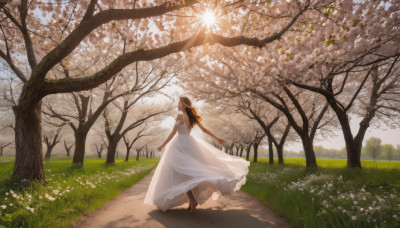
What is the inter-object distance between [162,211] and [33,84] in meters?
Result: 4.55

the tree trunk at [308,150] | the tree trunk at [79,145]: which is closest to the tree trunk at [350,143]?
the tree trunk at [308,150]

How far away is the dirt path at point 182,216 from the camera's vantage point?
4566 mm

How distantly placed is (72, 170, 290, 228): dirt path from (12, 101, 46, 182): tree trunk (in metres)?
2.23

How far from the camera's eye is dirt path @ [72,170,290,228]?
4.57 m

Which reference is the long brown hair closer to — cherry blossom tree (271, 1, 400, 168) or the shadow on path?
the shadow on path

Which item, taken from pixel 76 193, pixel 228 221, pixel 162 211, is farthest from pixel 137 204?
pixel 228 221

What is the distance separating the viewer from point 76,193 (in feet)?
18.3

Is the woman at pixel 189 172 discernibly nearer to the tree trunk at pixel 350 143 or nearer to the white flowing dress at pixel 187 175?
the white flowing dress at pixel 187 175

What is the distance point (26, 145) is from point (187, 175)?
451 centimetres

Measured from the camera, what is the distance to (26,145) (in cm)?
629

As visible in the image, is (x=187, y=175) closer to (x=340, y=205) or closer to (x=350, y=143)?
(x=340, y=205)

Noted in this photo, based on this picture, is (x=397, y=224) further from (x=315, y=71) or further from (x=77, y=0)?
(x=77, y=0)

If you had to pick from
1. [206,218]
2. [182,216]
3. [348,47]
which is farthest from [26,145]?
[348,47]

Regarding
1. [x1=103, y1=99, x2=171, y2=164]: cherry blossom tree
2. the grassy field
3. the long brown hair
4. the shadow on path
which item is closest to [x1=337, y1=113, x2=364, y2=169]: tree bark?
the grassy field
